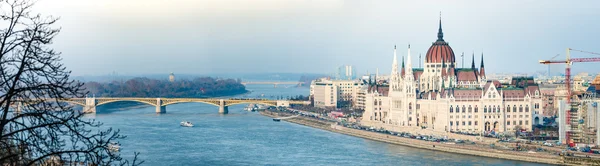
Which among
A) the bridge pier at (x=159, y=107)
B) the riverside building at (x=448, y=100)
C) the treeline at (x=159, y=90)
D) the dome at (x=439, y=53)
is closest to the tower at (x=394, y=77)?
the riverside building at (x=448, y=100)

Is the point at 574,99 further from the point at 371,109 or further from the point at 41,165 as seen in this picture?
the point at 41,165

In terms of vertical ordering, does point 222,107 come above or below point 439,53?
below

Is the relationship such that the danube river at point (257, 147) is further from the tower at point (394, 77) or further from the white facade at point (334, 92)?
the white facade at point (334, 92)

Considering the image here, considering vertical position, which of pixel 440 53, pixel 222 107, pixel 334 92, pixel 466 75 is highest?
pixel 440 53

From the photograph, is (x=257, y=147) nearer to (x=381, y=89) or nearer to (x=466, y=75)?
(x=466, y=75)

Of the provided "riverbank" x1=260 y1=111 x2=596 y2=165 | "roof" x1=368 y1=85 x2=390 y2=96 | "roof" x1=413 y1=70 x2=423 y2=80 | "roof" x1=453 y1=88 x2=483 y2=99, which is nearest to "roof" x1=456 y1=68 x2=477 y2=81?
"roof" x1=413 y1=70 x2=423 y2=80

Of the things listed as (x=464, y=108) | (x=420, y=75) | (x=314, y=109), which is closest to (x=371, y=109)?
(x=420, y=75)

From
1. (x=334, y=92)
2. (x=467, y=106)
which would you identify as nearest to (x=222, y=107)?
(x=334, y=92)
